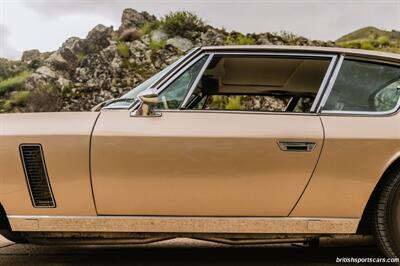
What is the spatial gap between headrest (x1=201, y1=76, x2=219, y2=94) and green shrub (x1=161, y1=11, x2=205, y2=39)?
11.3 metres

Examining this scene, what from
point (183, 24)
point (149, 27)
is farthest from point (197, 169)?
point (149, 27)

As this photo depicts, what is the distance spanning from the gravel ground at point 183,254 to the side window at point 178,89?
1.06 m

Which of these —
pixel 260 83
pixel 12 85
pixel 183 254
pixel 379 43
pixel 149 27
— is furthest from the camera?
pixel 149 27

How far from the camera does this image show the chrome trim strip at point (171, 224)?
2693mm

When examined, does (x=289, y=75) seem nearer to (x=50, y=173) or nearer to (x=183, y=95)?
(x=183, y=95)

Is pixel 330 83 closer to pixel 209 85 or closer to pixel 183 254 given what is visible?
pixel 209 85

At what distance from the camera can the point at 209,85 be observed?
3643 millimetres

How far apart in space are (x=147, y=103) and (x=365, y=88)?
141cm

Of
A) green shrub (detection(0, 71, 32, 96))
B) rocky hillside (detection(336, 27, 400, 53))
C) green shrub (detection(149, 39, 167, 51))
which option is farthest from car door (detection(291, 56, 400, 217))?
green shrub (detection(0, 71, 32, 96))

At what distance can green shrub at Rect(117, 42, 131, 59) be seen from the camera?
14111 mm

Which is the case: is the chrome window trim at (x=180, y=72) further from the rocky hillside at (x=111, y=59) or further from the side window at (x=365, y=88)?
the rocky hillside at (x=111, y=59)

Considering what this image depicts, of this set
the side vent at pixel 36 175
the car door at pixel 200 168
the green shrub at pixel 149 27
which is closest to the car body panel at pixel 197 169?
the car door at pixel 200 168

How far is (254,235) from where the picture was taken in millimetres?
2748

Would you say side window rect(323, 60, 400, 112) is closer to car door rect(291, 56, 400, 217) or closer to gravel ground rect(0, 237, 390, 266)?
car door rect(291, 56, 400, 217)
